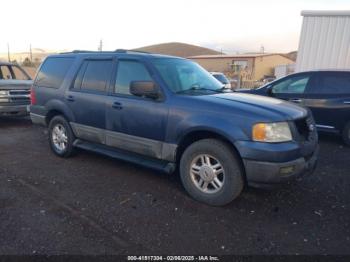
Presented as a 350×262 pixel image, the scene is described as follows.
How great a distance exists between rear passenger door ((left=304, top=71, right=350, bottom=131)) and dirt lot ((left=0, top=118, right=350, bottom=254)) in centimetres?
219

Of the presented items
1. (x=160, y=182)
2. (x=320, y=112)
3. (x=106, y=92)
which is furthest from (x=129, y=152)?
(x=320, y=112)

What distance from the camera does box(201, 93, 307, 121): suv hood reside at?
12.6 feet

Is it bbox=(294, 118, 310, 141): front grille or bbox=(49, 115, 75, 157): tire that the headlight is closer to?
bbox=(294, 118, 310, 141): front grille

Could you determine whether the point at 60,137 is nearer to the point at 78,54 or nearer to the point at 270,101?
the point at 78,54

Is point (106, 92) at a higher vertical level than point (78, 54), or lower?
lower

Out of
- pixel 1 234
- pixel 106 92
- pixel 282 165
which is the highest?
pixel 106 92

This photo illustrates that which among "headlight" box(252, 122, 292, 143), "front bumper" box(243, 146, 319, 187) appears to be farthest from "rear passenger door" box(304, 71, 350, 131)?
"headlight" box(252, 122, 292, 143)

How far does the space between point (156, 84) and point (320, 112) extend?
15.5 ft

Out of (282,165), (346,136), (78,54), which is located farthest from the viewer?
(346,136)

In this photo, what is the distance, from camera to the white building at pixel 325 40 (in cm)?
1050

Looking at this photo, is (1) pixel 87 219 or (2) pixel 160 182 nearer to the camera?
(1) pixel 87 219

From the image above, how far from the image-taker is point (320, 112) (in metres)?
7.61

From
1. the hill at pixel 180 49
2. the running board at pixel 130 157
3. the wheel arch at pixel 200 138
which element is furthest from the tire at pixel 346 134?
the hill at pixel 180 49

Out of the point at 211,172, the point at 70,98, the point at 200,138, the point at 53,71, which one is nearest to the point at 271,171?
the point at 211,172
